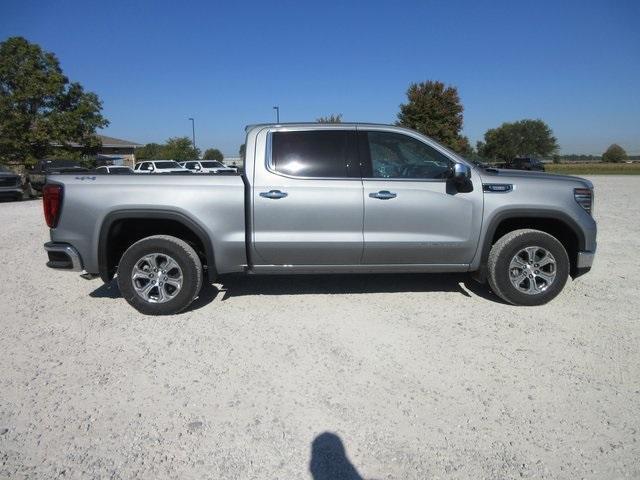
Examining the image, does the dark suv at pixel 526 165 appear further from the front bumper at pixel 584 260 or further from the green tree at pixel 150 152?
the front bumper at pixel 584 260

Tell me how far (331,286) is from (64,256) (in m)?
2.88

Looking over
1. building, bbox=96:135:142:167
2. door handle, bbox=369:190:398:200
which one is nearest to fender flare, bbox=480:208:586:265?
door handle, bbox=369:190:398:200

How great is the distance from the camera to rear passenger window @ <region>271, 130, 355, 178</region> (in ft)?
14.9

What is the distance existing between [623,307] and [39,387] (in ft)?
17.6

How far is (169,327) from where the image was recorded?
430 centimetres

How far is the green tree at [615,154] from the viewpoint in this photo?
101 m

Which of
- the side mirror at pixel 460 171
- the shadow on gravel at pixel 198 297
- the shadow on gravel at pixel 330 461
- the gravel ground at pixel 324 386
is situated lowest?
the shadow on gravel at pixel 330 461

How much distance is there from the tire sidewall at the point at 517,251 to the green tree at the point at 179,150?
47184 millimetres

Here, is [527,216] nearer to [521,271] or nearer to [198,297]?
[521,271]

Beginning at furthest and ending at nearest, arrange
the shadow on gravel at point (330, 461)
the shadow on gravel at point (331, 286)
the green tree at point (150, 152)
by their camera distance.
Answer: the green tree at point (150, 152) → the shadow on gravel at point (331, 286) → the shadow on gravel at point (330, 461)

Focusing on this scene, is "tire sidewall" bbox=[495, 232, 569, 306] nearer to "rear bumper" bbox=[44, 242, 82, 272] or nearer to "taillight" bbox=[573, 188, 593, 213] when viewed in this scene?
"taillight" bbox=[573, 188, 593, 213]

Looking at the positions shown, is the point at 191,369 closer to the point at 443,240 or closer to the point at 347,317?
the point at 347,317

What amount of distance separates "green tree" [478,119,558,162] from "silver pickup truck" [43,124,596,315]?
84.0 m

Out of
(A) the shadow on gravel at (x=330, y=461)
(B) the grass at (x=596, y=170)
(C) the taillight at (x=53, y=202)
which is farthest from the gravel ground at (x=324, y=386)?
A: (B) the grass at (x=596, y=170)
